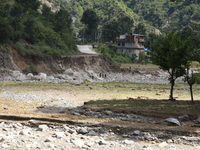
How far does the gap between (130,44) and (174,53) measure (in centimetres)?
6866

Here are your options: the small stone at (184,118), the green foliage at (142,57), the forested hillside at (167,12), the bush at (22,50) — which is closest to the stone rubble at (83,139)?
the small stone at (184,118)

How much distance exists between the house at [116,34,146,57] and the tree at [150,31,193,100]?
64664 millimetres

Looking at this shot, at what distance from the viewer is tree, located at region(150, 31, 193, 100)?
20172mm

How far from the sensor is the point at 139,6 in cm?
17388

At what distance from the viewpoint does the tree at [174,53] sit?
20.2 meters

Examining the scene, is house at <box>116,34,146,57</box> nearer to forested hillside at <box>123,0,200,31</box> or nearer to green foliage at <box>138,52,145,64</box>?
green foliage at <box>138,52,145,64</box>

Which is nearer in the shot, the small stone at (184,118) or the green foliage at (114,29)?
the small stone at (184,118)

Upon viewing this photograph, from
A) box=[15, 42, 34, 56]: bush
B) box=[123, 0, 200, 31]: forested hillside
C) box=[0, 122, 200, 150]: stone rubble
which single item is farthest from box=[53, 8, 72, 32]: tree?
box=[123, 0, 200, 31]: forested hillside

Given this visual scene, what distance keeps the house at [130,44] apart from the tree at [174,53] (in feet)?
212

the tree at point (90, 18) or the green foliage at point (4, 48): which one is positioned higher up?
the tree at point (90, 18)

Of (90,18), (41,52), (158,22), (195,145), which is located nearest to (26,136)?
(195,145)

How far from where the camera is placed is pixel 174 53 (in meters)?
20.4

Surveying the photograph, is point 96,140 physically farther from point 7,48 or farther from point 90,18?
point 90,18

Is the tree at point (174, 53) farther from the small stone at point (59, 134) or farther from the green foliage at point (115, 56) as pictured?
the green foliage at point (115, 56)
